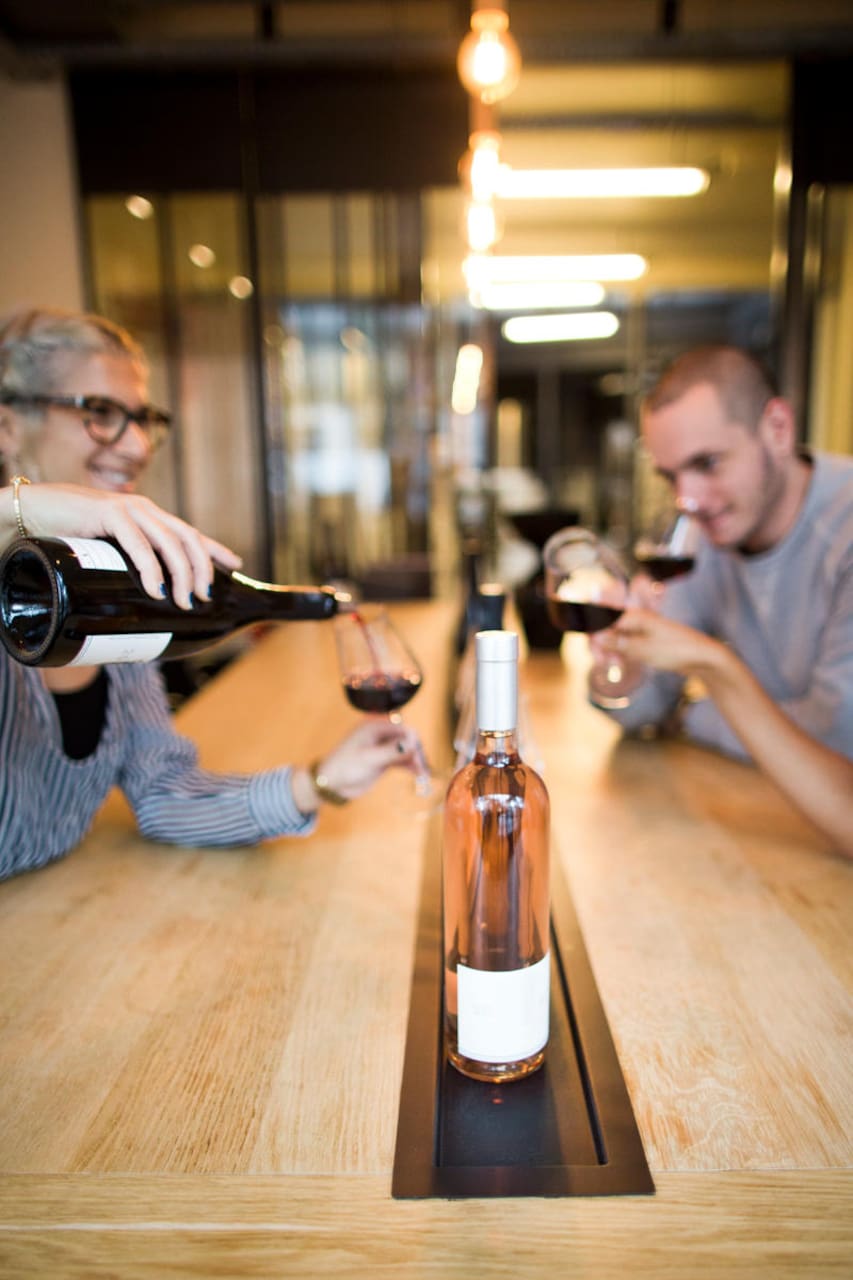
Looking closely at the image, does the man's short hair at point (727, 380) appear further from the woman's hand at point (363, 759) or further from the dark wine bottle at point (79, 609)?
the dark wine bottle at point (79, 609)

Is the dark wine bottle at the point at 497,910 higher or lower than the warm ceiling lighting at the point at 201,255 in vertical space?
lower

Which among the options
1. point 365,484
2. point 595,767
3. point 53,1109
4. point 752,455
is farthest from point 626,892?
point 365,484

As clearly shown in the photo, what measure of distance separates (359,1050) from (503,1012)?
15 cm

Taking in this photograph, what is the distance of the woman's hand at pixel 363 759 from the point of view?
1104mm

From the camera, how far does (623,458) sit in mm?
8984

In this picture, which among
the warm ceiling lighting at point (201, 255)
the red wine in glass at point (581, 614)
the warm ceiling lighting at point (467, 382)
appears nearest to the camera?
the red wine in glass at point (581, 614)

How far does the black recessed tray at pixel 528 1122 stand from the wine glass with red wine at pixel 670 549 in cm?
92

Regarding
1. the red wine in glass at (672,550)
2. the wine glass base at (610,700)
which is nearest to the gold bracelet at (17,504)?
the wine glass base at (610,700)

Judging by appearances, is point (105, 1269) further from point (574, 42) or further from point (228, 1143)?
point (574, 42)

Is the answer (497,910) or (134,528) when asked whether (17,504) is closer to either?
(134,528)

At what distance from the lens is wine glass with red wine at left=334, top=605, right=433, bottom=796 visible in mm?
1072

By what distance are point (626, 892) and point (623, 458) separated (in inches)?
332

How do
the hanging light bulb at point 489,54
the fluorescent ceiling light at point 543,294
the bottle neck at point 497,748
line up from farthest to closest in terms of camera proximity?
1. the fluorescent ceiling light at point 543,294
2. the hanging light bulb at point 489,54
3. the bottle neck at point 497,748

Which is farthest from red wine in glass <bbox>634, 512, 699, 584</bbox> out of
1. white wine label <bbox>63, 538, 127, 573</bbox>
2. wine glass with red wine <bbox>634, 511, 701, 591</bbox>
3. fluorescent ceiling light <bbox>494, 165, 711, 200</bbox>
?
fluorescent ceiling light <bbox>494, 165, 711, 200</bbox>
